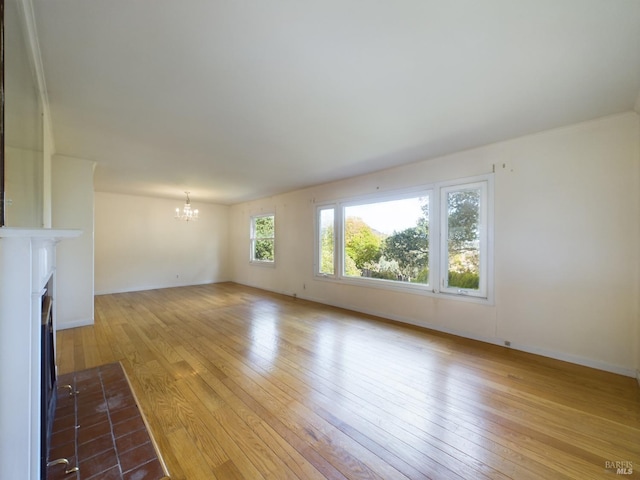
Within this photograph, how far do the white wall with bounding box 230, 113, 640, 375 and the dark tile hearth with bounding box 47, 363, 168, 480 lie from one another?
3.56 m

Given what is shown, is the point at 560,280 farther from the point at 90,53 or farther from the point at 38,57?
the point at 38,57

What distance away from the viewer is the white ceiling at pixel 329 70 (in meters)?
1.44

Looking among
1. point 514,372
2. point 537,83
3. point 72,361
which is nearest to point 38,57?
point 72,361

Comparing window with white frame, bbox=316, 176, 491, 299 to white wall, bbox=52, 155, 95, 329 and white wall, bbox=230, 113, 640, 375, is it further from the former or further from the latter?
white wall, bbox=52, 155, 95, 329

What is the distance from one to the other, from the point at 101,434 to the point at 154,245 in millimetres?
6178

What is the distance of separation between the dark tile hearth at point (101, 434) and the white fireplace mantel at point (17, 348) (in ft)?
1.85

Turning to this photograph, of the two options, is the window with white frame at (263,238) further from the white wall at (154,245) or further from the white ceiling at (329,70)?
the white ceiling at (329,70)

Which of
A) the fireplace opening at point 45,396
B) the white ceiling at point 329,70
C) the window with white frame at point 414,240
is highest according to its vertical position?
the white ceiling at point 329,70

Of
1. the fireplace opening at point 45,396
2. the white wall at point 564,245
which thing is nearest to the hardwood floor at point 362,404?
the white wall at point 564,245

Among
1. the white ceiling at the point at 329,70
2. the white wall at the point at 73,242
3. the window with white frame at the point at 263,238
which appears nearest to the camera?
the white ceiling at the point at 329,70

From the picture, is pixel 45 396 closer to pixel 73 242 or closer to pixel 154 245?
pixel 73 242

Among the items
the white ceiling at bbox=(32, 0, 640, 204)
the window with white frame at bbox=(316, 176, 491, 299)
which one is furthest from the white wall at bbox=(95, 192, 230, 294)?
the window with white frame at bbox=(316, 176, 491, 299)

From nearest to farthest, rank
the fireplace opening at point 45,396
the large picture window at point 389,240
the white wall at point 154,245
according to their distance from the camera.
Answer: the fireplace opening at point 45,396
the large picture window at point 389,240
the white wall at point 154,245

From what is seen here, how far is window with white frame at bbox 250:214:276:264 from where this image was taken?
6950 mm
